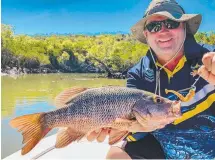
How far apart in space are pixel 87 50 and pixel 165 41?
40.1ft

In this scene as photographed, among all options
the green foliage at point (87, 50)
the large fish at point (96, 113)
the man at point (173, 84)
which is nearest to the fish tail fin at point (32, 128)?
the large fish at point (96, 113)

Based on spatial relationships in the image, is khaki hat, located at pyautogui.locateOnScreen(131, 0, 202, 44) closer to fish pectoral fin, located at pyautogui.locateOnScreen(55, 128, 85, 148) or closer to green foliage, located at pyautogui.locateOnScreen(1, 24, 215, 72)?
fish pectoral fin, located at pyautogui.locateOnScreen(55, 128, 85, 148)

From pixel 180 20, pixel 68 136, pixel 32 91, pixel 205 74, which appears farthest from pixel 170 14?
pixel 32 91

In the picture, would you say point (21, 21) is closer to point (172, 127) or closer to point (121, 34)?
point (121, 34)

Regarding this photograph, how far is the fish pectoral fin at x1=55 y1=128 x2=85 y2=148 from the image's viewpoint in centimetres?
102

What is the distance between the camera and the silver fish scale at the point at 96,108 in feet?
3.26

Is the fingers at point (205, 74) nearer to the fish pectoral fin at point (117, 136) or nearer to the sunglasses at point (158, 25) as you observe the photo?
the fish pectoral fin at point (117, 136)

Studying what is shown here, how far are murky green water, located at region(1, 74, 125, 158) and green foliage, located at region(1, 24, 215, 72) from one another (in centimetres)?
59

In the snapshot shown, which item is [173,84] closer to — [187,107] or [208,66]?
[187,107]

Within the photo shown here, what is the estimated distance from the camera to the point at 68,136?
3.39 feet

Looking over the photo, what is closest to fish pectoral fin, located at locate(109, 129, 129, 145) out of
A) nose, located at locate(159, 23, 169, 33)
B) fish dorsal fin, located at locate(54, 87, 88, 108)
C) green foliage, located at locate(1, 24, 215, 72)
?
fish dorsal fin, located at locate(54, 87, 88, 108)

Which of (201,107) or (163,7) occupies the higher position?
(163,7)

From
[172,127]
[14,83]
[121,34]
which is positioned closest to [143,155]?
[172,127]

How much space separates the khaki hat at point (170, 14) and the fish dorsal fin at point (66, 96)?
0.42 m
